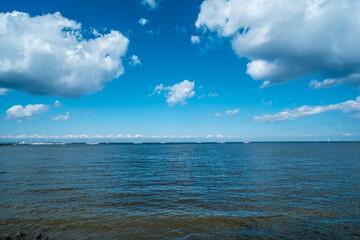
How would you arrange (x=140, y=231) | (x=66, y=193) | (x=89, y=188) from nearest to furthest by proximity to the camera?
1. (x=140, y=231)
2. (x=66, y=193)
3. (x=89, y=188)

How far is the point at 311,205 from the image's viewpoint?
656 inches

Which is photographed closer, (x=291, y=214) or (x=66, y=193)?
(x=291, y=214)

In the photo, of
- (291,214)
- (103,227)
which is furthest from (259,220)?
(103,227)

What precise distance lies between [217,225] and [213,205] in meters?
3.86

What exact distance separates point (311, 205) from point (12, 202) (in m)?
25.4

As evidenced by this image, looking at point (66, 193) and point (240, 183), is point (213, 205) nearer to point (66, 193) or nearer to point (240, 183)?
point (240, 183)

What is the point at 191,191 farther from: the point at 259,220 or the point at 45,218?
the point at 45,218

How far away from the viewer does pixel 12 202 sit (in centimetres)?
1736

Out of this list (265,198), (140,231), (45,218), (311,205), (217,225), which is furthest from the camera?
(265,198)

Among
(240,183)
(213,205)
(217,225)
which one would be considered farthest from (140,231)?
(240,183)

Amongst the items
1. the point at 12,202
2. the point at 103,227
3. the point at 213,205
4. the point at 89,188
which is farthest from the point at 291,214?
the point at 12,202

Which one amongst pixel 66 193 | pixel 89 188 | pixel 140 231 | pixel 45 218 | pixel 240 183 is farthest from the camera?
pixel 240 183

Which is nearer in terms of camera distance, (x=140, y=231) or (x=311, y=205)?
(x=140, y=231)

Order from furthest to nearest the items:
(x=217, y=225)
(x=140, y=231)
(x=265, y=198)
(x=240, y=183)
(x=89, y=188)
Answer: (x=240, y=183)
(x=89, y=188)
(x=265, y=198)
(x=217, y=225)
(x=140, y=231)
